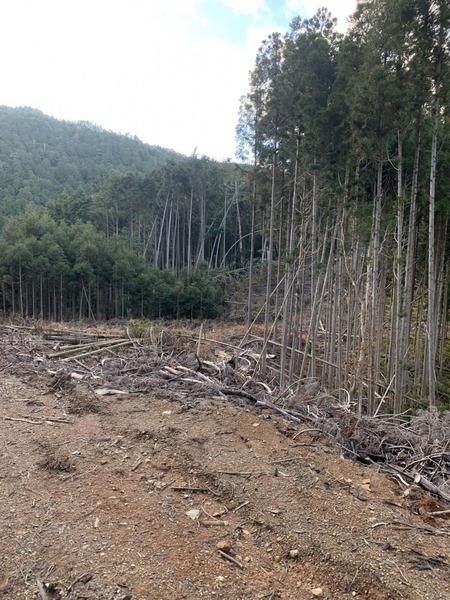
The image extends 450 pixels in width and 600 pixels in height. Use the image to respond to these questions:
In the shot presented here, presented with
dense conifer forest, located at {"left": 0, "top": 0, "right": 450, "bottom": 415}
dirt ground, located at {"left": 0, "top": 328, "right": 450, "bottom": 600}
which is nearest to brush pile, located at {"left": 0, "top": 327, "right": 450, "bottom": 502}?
dirt ground, located at {"left": 0, "top": 328, "right": 450, "bottom": 600}

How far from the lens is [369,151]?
8.24 meters

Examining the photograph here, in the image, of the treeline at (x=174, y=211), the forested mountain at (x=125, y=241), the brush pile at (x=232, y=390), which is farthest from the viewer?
the treeline at (x=174, y=211)

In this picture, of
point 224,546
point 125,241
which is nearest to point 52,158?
point 125,241

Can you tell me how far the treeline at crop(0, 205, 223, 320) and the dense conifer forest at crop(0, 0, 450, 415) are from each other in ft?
0.29

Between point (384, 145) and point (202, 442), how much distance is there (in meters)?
6.55

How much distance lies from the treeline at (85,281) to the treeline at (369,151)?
42.1 ft

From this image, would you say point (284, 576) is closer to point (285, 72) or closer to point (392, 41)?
point (392, 41)

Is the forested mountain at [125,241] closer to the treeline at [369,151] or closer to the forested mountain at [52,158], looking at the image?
the forested mountain at [52,158]

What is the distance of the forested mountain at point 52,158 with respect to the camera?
45.2m

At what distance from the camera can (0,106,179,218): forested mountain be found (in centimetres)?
4516

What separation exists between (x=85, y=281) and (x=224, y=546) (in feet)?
76.7

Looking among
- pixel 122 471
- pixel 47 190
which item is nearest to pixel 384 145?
pixel 122 471

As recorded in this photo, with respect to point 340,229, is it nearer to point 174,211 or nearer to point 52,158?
point 174,211

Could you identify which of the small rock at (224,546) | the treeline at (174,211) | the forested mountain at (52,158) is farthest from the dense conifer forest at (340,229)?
the forested mountain at (52,158)
